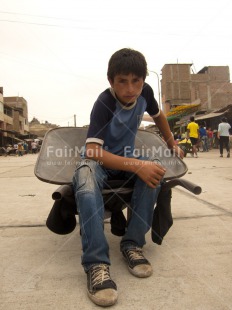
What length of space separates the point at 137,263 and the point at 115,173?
1.89 ft

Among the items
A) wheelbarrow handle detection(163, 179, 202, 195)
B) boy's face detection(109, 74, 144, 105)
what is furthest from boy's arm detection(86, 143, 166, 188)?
boy's face detection(109, 74, 144, 105)

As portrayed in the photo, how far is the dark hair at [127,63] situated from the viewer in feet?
5.97

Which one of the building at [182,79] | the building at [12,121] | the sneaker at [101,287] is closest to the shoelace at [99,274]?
the sneaker at [101,287]

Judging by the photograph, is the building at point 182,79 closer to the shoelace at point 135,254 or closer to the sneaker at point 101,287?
the shoelace at point 135,254

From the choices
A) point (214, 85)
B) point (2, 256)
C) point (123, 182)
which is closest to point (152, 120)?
point (123, 182)

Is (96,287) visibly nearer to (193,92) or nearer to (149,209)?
(149,209)

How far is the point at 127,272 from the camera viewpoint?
1.72 meters

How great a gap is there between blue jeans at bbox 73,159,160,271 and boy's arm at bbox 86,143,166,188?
2.5 inches

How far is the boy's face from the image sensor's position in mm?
1849

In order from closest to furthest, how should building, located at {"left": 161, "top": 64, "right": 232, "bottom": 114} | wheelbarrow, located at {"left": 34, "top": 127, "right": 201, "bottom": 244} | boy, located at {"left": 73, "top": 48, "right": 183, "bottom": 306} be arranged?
boy, located at {"left": 73, "top": 48, "right": 183, "bottom": 306} → wheelbarrow, located at {"left": 34, "top": 127, "right": 201, "bottom": 244} → building, located at {"left": 161, "top": 64, "right": 232, "bottom": 114}

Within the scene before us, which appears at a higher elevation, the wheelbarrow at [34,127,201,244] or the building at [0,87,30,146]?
the building at [0,87,30,146]

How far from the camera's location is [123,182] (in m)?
1.92

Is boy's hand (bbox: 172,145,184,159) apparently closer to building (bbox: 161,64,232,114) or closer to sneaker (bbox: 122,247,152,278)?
sneaker (bbox: 122,247,152,278)

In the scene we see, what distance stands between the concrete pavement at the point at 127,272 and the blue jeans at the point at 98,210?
0.17 meters
